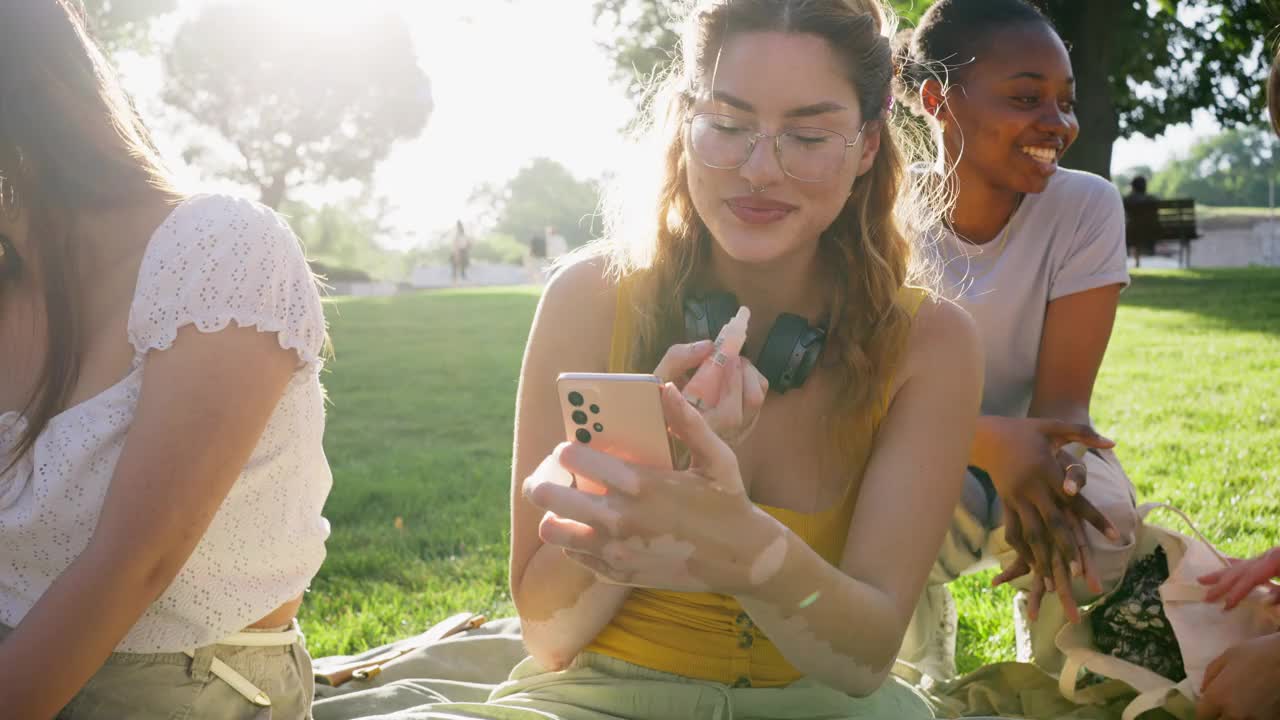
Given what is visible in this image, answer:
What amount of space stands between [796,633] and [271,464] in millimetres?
1058

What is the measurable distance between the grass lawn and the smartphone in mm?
2575

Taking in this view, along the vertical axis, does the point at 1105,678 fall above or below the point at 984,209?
below

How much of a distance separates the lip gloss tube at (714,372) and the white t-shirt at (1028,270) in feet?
5.89

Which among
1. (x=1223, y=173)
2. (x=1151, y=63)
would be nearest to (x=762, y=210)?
(x=1151, y=63)

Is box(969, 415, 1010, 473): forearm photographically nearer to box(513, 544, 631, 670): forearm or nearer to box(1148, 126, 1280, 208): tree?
box(513, 544, 631, 670): forearm

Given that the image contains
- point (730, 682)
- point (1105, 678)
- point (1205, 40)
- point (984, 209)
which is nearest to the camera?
point (730, 682)

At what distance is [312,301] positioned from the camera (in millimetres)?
2207

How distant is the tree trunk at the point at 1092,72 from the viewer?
12.9 meters

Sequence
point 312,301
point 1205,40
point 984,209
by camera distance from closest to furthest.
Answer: point 312,301 → point 984,209 → point 1205,40

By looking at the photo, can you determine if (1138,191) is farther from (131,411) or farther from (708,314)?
(131,411)

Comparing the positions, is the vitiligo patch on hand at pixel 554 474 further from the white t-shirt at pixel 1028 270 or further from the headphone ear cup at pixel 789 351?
the white t-shirt at pixel 1028 270

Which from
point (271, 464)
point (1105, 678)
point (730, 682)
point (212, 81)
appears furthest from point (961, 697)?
point (212, 81)

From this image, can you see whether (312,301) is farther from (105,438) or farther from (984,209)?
(984,209)

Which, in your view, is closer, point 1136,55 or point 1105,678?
point 1105,678
